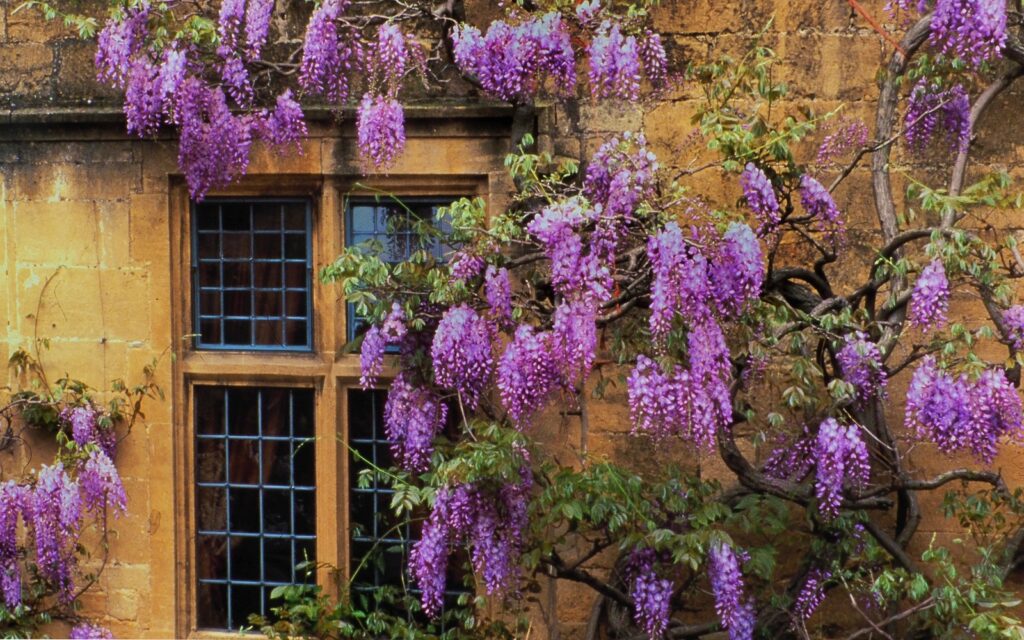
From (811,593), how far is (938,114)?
1.95 m

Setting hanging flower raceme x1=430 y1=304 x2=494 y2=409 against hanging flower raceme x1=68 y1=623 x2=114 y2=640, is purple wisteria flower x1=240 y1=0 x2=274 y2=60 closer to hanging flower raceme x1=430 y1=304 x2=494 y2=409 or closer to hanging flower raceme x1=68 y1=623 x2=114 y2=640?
hanging flower raceme x1=430 y1=304 x2=494 y2=409

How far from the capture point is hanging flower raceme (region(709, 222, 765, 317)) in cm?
556

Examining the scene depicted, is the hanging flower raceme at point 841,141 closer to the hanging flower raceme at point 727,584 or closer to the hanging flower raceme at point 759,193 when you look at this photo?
Answer: the hanging flower raceme at point 759,193

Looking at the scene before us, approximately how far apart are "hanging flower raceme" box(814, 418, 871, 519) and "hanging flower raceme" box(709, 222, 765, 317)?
58 cm

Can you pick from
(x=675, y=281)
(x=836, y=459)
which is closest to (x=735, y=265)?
(x=675, y=281)

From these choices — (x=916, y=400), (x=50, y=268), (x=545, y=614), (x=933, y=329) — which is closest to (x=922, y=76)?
(x=933, y=329)

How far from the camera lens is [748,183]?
18.7ft

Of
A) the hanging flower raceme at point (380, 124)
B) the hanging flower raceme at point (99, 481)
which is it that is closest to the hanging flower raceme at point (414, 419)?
the hanging flower raceme at point (380, 124)

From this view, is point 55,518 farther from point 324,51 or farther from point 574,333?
Answer: point 574,333

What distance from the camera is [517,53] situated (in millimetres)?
6211

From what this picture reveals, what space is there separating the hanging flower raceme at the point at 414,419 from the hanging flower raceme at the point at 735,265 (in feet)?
4.60

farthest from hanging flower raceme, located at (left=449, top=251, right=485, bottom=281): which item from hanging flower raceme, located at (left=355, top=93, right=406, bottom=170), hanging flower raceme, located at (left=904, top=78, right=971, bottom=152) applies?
hanging flower raceme, located at (left=904, top=78, right=971, bottom=152)

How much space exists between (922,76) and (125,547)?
3964 mm

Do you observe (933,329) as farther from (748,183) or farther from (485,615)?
(485,615)
